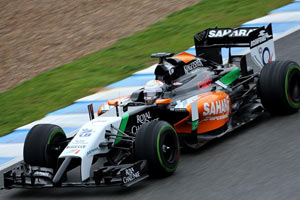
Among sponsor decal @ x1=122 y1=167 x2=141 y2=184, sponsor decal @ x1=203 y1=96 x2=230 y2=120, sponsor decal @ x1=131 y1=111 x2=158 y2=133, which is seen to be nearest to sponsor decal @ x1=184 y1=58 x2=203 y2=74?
sponsor decal @ x1=203 y1=96 x2=230 y2=120

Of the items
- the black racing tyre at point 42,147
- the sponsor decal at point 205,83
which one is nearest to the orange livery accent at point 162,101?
the sponsor decal at point 205,83

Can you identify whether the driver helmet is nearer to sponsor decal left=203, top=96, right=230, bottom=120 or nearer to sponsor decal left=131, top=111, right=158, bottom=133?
sponsor decal left=131, top=111, right=158, bottom=133

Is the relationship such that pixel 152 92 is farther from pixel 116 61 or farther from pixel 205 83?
pixel 116 61

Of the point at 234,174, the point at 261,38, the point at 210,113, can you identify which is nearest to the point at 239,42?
the point at 261,38

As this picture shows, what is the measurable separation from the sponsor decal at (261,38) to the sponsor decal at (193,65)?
35.5 inches

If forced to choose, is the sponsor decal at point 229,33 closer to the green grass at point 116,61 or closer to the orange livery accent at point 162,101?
the orange livery accent at point 162,101

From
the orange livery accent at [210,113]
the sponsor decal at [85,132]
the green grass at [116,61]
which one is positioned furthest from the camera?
the green grass at [116,61]

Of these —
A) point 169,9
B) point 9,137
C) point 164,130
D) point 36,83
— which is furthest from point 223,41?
point 169,9

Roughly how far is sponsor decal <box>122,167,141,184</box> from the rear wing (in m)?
3.22

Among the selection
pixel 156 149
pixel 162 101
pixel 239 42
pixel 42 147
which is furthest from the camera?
pixel 239 42

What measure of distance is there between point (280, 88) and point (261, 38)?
125 cm

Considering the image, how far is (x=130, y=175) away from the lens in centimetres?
670

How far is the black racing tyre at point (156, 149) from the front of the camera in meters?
6.88

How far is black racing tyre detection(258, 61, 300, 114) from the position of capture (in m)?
8.33
